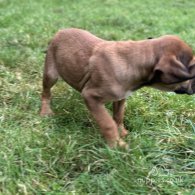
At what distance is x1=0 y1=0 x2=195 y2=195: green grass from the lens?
3775 mm

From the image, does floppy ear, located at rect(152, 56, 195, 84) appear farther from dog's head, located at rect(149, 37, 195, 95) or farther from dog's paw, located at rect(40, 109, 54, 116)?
dog's paw, located at rect(40, 109, 54, 116)

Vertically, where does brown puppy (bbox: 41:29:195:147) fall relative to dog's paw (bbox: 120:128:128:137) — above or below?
above

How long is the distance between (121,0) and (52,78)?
8.07 m

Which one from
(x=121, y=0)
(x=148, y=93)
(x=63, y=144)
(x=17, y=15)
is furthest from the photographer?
(x=121, y=0)

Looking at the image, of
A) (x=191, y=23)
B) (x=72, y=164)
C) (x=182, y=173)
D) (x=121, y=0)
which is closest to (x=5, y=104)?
(x=72, y=164)

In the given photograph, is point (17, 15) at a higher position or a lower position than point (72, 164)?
lower

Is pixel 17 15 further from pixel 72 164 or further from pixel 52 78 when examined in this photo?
pixel 72 164

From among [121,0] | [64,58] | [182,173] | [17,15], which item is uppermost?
[64,58]

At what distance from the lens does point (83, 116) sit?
4984 millimetres

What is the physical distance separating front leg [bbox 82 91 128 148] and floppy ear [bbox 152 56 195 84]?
2.07ft

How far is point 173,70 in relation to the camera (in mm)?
3949

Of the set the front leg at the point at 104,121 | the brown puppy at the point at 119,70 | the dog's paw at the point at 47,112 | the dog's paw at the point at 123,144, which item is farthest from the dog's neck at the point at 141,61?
the dog's paw at the point at 47,112

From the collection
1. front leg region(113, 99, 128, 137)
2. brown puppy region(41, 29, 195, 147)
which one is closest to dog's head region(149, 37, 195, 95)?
brown puppy region(41, 29, 195, 147)

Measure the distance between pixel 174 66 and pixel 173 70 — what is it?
0.04 metres
